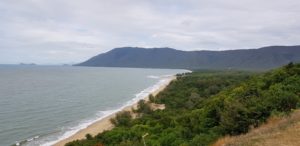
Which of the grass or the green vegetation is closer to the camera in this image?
the grass

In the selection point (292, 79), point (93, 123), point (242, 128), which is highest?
point (292, 79)

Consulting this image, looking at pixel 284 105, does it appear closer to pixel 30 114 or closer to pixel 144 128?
pixel 144 128

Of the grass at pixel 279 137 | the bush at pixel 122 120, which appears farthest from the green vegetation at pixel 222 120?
the grass at pixel 279 137

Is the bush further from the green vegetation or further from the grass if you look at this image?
the grass

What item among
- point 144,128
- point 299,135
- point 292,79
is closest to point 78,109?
point 144,128

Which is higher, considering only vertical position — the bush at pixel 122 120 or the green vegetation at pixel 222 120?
the green vegetation at pixel 222 120

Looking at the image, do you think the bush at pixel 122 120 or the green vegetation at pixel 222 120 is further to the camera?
the bush at pixel 122 120

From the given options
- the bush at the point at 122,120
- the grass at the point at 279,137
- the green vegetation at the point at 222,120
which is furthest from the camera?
the bush at the point at 122,120

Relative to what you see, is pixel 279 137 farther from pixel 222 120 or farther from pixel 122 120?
pixel 122 120

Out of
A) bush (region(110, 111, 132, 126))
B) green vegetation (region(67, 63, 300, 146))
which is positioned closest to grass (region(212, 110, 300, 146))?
green vegetation (region(67, 63, 300, 146))

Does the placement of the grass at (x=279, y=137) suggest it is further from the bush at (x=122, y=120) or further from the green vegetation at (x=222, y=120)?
the bush at (x=122, y=120)

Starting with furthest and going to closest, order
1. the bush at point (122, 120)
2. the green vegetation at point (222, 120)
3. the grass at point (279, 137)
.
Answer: the bush at point (122, 120) < the green vegetation at point (222, 120) < the grass at point (279, 137)
